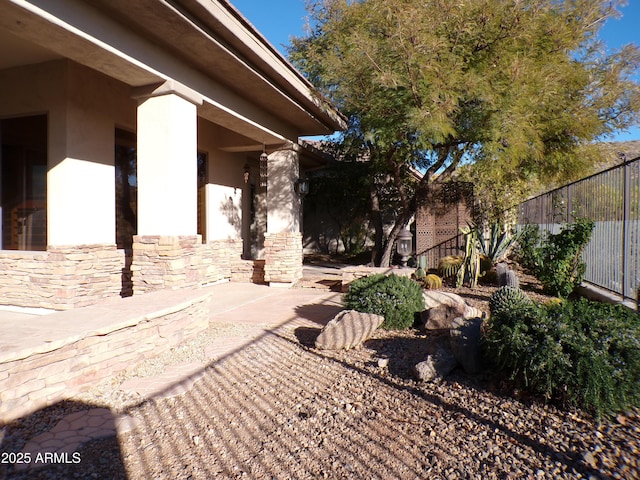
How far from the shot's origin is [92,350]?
3488 millimetres

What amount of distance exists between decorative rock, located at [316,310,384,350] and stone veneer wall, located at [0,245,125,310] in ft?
11.6

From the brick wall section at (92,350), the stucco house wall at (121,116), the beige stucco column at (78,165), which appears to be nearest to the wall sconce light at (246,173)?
the stucco house wall at (121,116)

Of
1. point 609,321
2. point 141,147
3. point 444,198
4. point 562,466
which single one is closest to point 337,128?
point 444,198

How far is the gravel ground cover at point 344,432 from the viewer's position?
7.64 ft

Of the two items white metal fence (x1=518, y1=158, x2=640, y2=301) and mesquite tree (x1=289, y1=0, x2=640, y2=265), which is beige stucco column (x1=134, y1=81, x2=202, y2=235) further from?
white metal fence (x1=518, y1=158, x2=640, y2=301)

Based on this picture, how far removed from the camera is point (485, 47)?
292 inches

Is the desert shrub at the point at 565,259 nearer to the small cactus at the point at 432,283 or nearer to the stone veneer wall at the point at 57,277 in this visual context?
the small cactus at the point at 432,283

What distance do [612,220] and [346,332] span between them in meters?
4.40

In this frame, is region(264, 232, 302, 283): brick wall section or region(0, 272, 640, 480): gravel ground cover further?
region(264, 232, 302, 283): brick wall section

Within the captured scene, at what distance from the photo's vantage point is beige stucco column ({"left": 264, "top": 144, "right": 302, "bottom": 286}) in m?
8.86

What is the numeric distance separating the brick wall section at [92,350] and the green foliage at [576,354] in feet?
10.9

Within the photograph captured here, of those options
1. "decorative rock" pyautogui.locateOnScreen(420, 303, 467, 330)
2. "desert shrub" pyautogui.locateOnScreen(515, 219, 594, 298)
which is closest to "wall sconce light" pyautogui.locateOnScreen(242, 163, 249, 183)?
"decorative rock" pyautogui.locateOnScreen(420, 303, 467, 330)

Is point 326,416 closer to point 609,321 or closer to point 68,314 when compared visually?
point 609,321

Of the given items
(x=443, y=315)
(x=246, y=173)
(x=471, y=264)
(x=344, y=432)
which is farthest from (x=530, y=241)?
(x=344, y=432)
